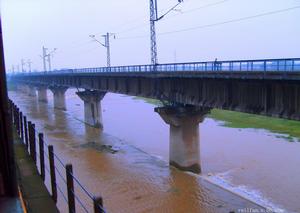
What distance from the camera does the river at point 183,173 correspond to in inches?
762

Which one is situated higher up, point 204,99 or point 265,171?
point 204,99

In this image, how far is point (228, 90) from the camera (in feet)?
72.1

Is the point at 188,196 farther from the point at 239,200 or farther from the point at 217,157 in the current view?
the point at 217,157

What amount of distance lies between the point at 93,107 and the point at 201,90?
28336 mm

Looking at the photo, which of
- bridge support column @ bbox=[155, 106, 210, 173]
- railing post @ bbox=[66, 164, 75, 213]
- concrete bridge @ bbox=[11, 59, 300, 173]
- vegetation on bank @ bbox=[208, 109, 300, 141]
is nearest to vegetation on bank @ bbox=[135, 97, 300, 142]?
vegetation on bank @ bbox=[208, 109, 300, 141]

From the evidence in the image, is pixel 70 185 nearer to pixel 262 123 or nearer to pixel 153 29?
pixel 153 29

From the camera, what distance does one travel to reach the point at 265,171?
24.9 m

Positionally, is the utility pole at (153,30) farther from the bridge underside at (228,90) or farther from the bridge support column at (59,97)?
the bridge support column at (59,97)

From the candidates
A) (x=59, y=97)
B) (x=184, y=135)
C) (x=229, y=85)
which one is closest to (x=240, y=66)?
(x=229, y=85)

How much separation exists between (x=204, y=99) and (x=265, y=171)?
21.2ft

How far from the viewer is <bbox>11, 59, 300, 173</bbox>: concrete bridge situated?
1784 cm

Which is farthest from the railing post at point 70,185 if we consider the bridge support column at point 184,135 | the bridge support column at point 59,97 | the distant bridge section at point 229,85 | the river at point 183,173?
the bridge support column at point 59,97

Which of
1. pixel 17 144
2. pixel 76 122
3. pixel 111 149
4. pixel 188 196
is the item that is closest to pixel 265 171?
pixel 188 196

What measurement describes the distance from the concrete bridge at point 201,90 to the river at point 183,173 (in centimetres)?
262
